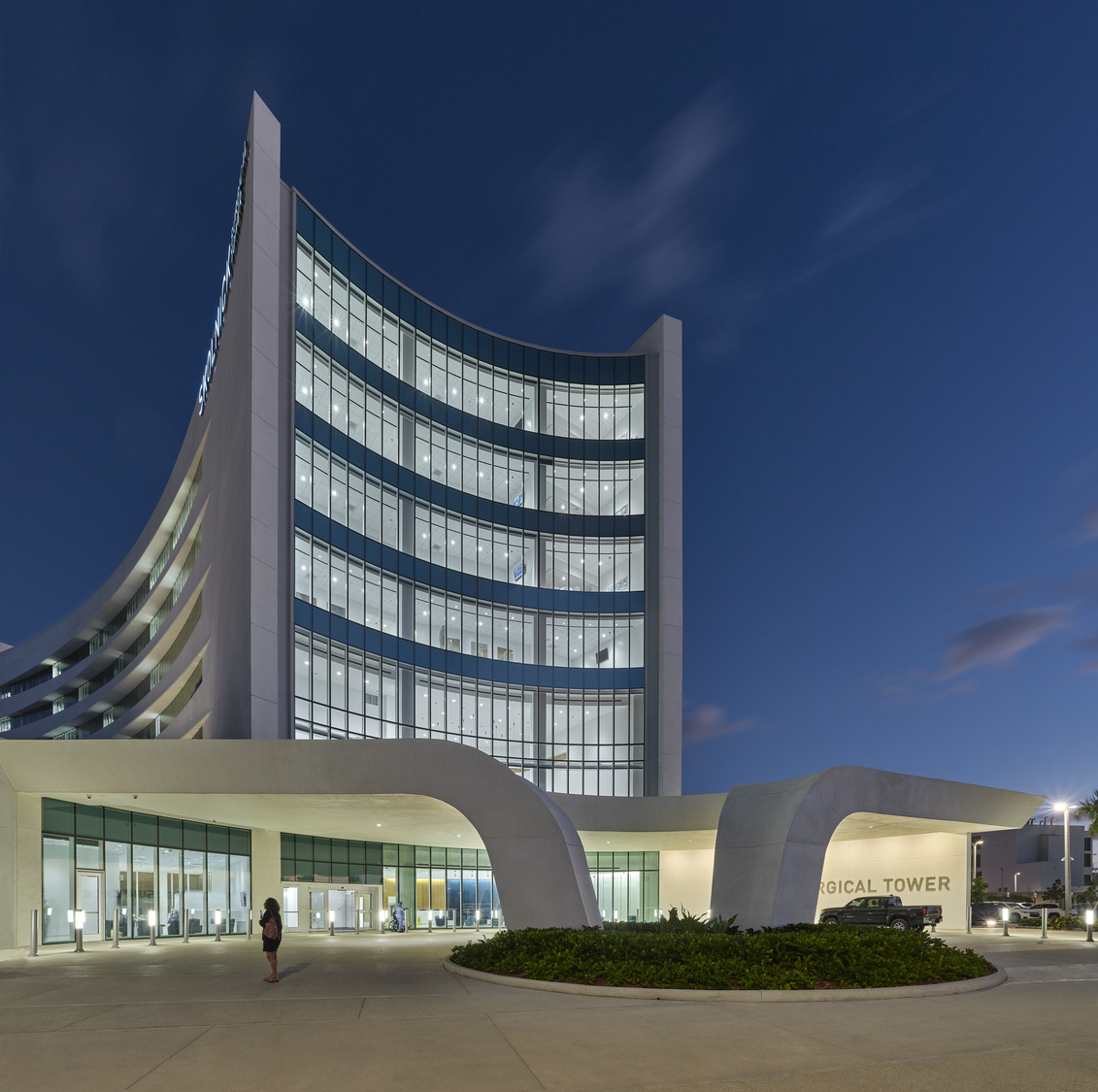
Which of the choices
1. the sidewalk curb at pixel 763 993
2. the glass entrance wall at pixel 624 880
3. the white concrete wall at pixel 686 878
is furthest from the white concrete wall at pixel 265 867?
the sidewalk curb at pixel 763 993

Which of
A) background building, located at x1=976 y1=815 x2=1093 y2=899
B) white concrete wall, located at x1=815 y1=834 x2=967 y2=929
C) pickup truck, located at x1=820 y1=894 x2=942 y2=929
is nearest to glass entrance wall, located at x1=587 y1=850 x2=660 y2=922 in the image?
white concrete wall, located at x1=815 y1=834 x2=967 y2=929

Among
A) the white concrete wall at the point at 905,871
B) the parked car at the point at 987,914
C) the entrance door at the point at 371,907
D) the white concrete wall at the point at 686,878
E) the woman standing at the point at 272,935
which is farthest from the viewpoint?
the white concrete wall at the point at 686,878

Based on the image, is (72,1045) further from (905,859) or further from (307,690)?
(905,859)

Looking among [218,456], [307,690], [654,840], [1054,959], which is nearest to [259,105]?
[218,456]

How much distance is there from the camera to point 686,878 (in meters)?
49.7

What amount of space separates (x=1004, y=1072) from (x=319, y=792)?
20.4 m

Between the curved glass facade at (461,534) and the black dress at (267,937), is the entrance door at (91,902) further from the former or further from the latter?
the black dress at (267,937)

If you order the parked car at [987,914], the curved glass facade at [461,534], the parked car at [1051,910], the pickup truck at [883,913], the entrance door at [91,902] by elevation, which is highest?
the curved glass facade at [461,534]

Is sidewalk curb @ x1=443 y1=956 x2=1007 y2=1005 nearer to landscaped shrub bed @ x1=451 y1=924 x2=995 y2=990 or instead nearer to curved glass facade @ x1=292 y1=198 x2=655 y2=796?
landscaped shrub bed @ x1=451 y1=924 x2=995 y2=990

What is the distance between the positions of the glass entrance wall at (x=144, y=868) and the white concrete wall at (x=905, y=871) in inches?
938

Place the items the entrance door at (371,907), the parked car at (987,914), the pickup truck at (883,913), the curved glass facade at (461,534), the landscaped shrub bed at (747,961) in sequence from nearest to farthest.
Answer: the landscaped shrub bed at (747,961) → the pickup truck at (883,913) → the curved glass facade at (461,534) → the entrance door at (371,907) → the parked car at (987,914)

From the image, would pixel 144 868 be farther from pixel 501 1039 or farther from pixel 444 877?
pixel 501 1039

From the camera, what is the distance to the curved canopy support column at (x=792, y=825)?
2952 cm

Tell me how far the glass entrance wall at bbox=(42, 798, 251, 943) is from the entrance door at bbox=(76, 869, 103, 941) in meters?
0.23
